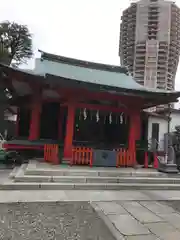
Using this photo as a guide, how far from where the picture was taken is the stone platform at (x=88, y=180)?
22.0 ft

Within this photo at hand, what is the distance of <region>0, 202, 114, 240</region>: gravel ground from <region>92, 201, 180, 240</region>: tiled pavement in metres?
0.20

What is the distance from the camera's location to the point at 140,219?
4434mm

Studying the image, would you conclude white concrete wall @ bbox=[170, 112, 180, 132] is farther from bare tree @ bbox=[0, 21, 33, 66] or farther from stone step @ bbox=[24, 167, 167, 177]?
bare tree @ bbox=[0, 21, 33, 66]

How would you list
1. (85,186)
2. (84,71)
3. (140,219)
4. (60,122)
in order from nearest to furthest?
(140,219) → (85,186) → (60,122) → (84,71)

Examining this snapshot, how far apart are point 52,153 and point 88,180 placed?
8.54 ft

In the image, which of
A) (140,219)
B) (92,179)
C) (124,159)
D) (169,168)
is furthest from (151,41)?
(140,219)

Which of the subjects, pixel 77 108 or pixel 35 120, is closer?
pixel 77 108

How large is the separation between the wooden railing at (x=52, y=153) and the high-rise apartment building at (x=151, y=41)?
26939 mm

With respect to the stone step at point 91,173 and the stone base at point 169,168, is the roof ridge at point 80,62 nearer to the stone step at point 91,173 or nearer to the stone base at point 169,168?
the stone step at point 91,173

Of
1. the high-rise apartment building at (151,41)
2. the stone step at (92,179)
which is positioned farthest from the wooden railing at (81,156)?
the high-rise apartment building at (151,41)

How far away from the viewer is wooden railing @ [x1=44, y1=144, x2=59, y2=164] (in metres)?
9.13

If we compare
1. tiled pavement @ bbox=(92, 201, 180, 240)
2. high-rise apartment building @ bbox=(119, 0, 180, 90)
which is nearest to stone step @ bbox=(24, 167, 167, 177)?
tiled pavement @ bbox=(92, 201, 180, 240)

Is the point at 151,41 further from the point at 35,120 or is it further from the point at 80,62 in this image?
the point at 35,120

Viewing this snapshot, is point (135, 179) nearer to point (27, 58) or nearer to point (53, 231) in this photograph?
point (53, 231)
